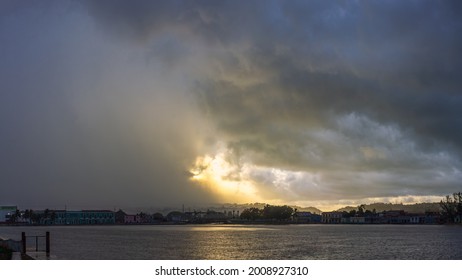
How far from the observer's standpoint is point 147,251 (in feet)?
195
